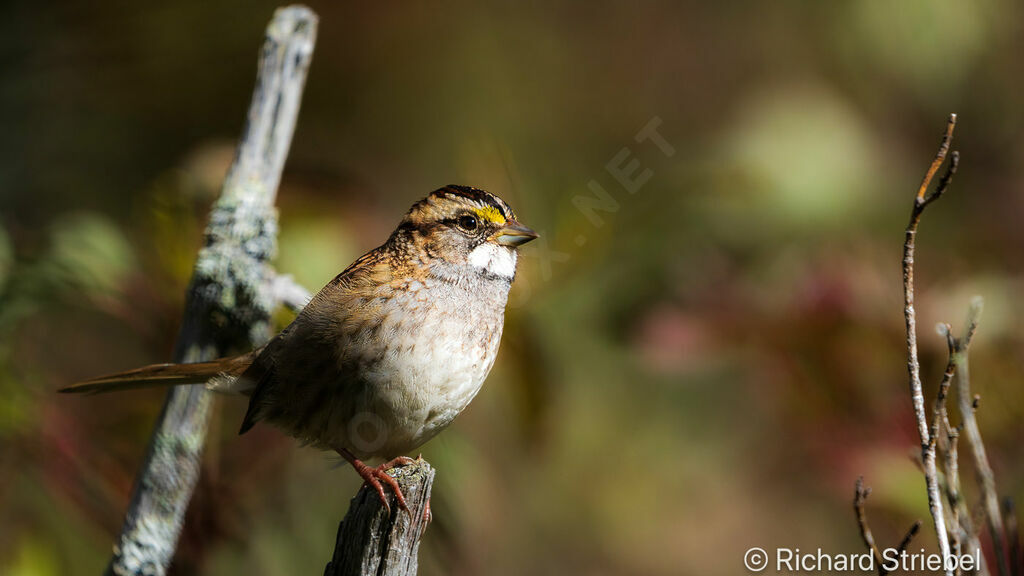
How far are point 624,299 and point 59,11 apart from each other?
9.63 feet

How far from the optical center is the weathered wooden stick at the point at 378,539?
1938mm

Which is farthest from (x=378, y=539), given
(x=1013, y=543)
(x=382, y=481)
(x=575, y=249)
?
(x=1013, y=543)

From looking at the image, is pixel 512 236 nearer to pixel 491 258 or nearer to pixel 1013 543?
pixel 491 258

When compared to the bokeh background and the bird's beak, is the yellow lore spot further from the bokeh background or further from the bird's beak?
the bokeh background

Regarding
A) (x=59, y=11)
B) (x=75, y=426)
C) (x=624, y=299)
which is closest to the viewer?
(x=75, y=426)

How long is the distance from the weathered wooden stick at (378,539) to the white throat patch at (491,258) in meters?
0.74

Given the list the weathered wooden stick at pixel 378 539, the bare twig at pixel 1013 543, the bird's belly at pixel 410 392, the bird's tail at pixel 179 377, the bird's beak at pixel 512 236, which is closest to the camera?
the bare twig at pixel 1013 543

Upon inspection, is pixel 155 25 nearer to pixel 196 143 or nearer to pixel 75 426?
pixel 196 143

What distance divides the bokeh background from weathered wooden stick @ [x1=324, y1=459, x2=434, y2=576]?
479mm

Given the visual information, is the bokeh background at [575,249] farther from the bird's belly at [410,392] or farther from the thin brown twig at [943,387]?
the thin brown twig at [943,387]

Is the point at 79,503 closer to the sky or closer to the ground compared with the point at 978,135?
closer to the ground

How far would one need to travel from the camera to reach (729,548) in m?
4.34

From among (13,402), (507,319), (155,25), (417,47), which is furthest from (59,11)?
(507,319)

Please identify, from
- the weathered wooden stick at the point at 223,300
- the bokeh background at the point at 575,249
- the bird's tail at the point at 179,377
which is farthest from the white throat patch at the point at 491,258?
the bird's tail at the point at 179,377
